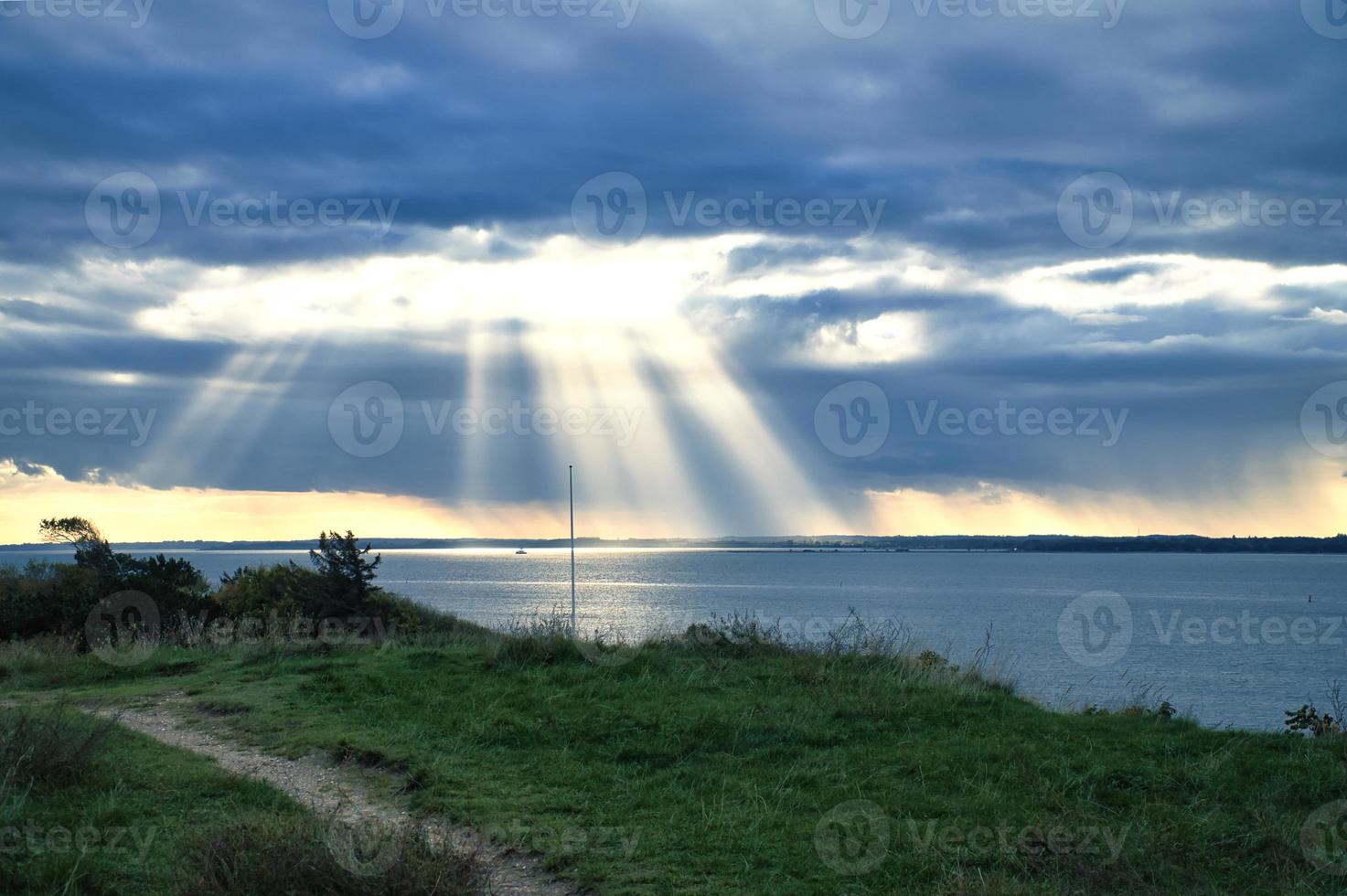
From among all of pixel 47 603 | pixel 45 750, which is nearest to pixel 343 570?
pixel 47 603

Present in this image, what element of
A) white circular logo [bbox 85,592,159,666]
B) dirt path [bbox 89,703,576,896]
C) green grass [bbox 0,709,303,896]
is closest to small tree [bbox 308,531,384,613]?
white circular logo [bbox 85,592,159,666]

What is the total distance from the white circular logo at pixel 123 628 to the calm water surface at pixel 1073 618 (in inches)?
329

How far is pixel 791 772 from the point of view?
9.68m

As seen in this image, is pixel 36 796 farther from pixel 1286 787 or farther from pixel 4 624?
pixel 4 624

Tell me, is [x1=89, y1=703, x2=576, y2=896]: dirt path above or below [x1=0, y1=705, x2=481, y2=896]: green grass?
below

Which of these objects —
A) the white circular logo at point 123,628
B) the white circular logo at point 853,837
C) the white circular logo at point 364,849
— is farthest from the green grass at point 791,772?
the white circular logo at point 123,628

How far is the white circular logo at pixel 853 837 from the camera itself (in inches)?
287

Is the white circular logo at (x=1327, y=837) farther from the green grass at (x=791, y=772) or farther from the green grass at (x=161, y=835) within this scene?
the green grass at (x=161, y=835)

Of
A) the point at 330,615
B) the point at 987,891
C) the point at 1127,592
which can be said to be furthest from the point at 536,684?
the point at 1127,592

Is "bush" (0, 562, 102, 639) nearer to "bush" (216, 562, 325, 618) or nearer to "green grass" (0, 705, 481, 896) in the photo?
"bush" (216, 562, 325, 618)

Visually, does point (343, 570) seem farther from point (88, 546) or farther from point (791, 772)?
point (791, 772)

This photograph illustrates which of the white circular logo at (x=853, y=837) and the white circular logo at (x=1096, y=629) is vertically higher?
the white circular logo at (x=853, y=837)

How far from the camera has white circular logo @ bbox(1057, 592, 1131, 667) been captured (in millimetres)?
53969

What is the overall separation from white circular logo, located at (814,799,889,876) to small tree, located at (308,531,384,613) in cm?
2540
